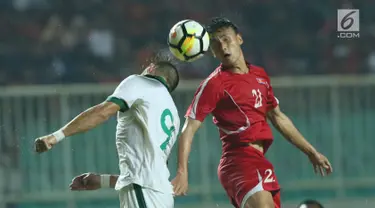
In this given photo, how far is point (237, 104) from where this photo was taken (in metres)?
6.19

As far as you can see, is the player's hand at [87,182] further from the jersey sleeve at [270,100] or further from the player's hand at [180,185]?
the jersey sleeve at [270,100]

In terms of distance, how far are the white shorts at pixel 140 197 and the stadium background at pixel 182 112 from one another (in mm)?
4178

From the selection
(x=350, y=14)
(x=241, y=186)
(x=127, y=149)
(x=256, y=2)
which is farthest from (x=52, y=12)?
(x=127, y=149)

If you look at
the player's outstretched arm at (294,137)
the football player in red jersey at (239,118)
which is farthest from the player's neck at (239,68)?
the player's outstretched arm at (294,137)

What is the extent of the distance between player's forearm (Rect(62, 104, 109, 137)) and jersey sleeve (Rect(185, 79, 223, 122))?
4.13 ft

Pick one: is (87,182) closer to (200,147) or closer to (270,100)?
(270,100)

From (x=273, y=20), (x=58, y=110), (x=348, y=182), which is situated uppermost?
(x=273, y=20)

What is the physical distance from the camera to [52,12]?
11.3 m

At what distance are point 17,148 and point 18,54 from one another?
6.70ft

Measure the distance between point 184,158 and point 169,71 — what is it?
0.60m

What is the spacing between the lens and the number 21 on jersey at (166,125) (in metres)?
5.05

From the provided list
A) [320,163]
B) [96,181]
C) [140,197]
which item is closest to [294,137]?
[320,163]

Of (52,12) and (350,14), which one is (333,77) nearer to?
(350,14)

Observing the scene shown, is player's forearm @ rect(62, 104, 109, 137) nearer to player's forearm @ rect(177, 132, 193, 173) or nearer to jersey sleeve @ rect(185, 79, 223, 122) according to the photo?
player's forearm @ rect(177, 132, 193, 173)
